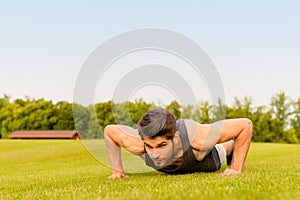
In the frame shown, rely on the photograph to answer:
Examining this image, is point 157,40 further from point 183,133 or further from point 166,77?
point 183,133

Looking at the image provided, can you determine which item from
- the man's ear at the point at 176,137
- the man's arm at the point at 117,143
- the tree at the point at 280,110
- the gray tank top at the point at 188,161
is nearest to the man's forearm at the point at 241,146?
the gray tank top at the point at 188,161

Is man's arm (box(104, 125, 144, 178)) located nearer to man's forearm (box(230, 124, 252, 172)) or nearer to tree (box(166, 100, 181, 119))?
tree (box(166, 100, 181, 119))

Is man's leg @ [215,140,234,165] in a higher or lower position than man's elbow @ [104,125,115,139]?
lower

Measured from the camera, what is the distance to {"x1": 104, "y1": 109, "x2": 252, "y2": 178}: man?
5762 mm

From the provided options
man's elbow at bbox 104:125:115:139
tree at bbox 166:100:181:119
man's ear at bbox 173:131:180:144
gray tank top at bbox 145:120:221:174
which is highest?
tree at bbox 166:100:181:119

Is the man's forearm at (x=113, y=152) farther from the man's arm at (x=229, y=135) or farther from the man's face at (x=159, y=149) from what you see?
the man's arm at (x=229, y=135)

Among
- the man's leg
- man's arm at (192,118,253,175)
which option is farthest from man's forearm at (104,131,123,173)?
the man's leg

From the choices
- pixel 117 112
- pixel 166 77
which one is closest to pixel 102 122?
pixel 117 112

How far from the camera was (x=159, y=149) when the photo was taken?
5852 millimetres

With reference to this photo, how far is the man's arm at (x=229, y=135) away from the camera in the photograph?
20.3ft

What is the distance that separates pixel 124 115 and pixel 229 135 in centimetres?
A: 219

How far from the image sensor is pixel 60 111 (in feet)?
329

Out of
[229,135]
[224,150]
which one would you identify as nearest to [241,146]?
[229,135]

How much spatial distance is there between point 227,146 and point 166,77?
2206mm
